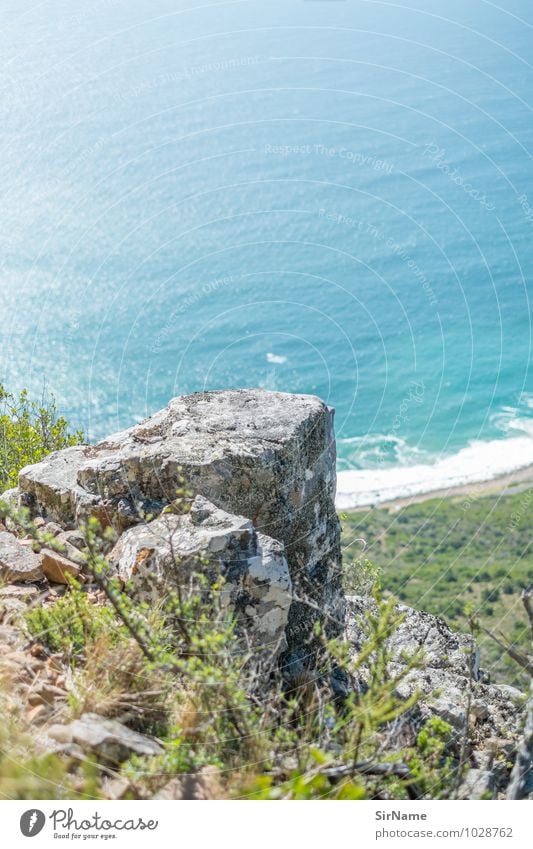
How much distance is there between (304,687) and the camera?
8.35 meters

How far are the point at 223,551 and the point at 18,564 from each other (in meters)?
2.25

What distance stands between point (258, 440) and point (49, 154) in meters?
52.7

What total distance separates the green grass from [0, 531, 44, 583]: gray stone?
24.5 m

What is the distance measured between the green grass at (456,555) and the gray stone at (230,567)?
23.9 metres

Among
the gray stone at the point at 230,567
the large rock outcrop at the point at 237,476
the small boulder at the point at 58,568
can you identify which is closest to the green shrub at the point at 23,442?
the large rock outcrop at the point at 237,476

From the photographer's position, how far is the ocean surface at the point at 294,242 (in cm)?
5753

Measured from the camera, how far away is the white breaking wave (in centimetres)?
6212

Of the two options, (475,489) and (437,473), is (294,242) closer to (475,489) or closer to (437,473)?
(437,473)

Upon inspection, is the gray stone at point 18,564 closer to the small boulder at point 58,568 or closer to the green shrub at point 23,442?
the small boulder at point 58,568

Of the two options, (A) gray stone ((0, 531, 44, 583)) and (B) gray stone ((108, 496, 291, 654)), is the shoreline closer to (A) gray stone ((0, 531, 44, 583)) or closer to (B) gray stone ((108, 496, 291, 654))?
(A) gray stone ((0, 531, 44, 583))

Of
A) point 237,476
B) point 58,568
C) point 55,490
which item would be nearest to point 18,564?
point 58,568

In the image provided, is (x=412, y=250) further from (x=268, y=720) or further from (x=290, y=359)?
(x=268, y=720)

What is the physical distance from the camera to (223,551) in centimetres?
807
